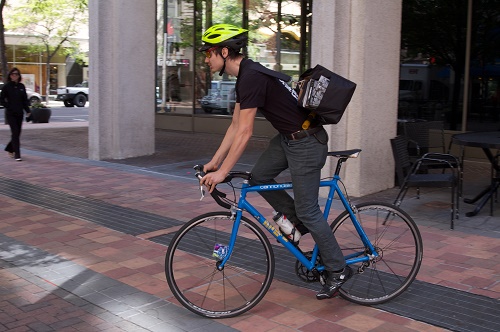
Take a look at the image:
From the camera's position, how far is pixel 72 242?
20.5ft

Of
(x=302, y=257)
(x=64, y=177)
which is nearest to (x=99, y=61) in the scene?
(x=64, y=177)

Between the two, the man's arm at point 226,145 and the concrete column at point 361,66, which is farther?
the concrete column at point 361,66

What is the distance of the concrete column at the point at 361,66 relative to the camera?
8227 mm

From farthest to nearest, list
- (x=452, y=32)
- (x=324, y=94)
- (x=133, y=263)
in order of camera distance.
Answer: (x=452, y=32) < (x=133, y=263) < (x=324, y=94)

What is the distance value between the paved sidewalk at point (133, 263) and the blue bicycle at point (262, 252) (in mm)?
159

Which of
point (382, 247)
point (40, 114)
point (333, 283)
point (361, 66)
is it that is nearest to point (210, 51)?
point (333, 283)

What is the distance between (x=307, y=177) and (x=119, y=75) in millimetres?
8380

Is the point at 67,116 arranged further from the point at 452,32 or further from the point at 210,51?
the point at 210,51

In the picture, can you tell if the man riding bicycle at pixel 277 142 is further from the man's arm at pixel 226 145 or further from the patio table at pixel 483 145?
the patio table at pixel 483 145

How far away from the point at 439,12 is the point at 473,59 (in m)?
1.17

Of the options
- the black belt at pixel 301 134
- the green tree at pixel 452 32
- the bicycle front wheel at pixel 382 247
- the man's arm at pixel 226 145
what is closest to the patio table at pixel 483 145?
the bicycle front wheel at pixel 382 247

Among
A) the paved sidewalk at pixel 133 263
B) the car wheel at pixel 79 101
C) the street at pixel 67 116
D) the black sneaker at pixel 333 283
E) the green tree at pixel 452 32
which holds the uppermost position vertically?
the green tree at pixel 452 32

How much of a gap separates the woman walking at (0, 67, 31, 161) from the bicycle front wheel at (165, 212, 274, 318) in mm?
8242

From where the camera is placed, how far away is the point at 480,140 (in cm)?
689
